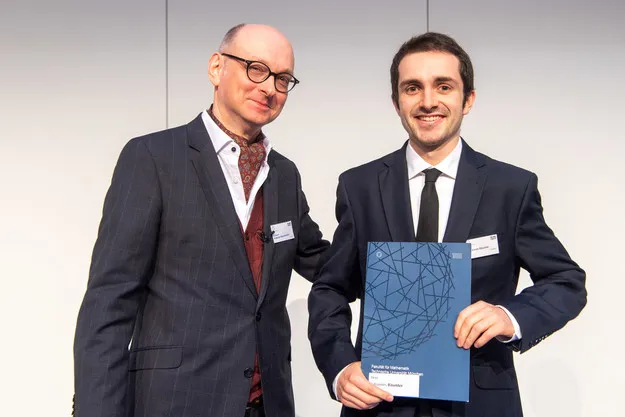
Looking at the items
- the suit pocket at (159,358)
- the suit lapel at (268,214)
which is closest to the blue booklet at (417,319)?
the suit lapel at (268,214)

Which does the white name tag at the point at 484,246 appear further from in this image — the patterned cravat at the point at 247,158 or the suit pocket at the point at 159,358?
the suit pocket at the point at 159,358

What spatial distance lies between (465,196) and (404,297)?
0.32m

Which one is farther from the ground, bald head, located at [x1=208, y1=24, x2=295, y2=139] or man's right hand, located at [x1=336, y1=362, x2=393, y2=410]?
bald head, located at [x1=208, y1=24, x2=295, y2=139]

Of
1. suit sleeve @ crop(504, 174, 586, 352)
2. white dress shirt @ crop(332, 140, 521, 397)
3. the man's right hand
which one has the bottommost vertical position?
the man's right hand

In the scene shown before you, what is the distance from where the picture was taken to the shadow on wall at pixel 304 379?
10.5 feet

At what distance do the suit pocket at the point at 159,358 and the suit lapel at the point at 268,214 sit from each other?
0.25 meters

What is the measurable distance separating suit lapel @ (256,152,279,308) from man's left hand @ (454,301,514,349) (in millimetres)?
590

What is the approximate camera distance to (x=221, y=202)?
1.69m

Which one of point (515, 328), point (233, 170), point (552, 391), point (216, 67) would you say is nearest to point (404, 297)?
point (515, 328)

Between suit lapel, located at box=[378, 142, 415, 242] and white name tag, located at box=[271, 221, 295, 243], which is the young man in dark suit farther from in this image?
white name tag, located at box=[271, 221, 295, 243]

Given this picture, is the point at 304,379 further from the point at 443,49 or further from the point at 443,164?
the point at 443,49

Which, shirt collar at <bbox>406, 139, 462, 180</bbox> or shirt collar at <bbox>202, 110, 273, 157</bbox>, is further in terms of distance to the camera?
shirt collar at <bbox>202, 110, 273, 157</bbox>

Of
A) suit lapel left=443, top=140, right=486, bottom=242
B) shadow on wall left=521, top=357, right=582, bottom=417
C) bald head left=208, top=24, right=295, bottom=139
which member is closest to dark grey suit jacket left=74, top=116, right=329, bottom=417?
bald head left=208, top=24, right=295, bottom=139

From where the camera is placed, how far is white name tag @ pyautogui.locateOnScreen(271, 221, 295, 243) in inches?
70.5
